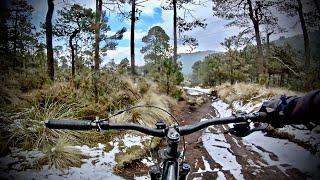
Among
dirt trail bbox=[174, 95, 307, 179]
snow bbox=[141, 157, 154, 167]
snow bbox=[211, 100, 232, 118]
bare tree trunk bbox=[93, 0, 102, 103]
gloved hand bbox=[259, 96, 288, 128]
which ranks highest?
bare tree trunk bbox=[93, 0, 102, 103]

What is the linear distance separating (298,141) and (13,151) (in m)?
3.49

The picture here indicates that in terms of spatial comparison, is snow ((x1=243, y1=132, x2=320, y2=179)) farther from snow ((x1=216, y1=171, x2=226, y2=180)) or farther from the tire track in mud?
snow ((x1=216, y1=171, x2=226, y2=180))

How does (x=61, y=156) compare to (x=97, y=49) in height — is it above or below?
below

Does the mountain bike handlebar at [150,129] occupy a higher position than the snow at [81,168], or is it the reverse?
the mountain bike handlebar at [150,129]

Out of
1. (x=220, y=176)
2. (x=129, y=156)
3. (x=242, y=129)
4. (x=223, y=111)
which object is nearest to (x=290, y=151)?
(x=220, y=176)

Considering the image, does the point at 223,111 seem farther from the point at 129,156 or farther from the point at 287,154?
the point at 129,156

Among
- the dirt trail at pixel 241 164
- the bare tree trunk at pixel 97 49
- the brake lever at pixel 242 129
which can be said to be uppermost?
the bare tree trunk at pixel 97 49

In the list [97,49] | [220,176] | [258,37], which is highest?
[258,37]

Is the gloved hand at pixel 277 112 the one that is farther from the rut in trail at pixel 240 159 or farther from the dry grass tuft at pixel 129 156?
the dry grass tuft at pixel 129 156

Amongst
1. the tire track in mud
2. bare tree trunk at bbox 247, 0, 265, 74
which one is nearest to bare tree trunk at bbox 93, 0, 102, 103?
the tire track in mud

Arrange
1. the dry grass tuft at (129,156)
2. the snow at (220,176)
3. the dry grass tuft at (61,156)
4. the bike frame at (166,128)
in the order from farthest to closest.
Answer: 1. the dry grass tuft at (129,156)
2. the snow at (220,176)
3. the dry grass tuft at (61,156)
4. the bike frame at (166,128)

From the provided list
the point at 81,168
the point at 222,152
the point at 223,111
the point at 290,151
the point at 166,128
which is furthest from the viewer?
the point at 223,111

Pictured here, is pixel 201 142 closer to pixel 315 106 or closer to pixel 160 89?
pixel 315 106

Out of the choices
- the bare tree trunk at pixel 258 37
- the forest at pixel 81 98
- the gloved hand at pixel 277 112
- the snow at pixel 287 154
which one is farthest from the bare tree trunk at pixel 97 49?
the bare tree trunk at pixel 258 37
